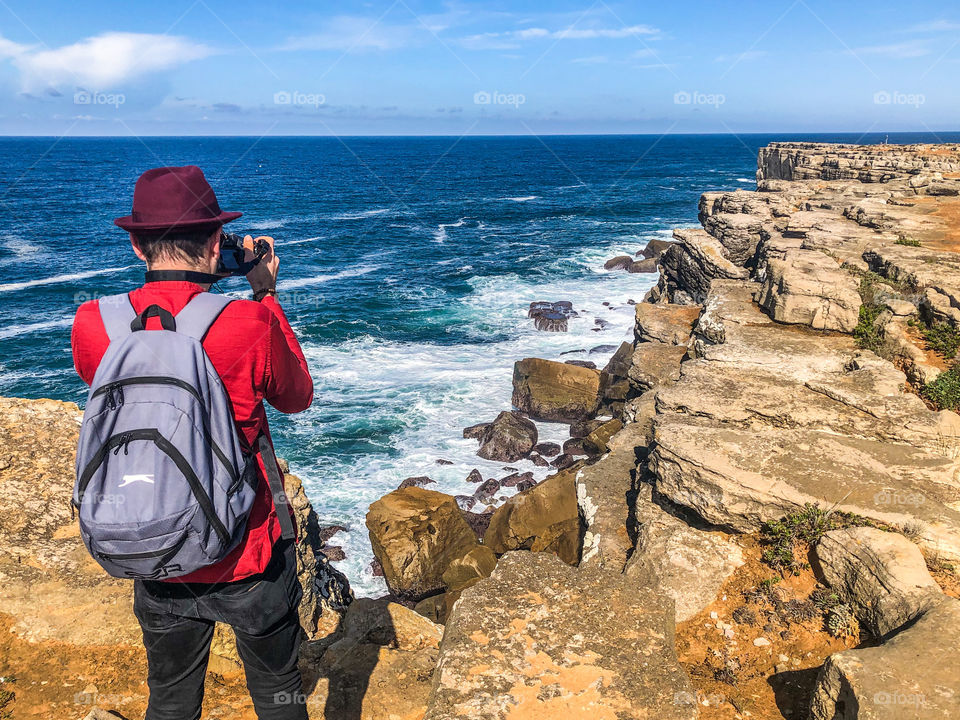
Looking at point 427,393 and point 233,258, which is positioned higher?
point 233,258

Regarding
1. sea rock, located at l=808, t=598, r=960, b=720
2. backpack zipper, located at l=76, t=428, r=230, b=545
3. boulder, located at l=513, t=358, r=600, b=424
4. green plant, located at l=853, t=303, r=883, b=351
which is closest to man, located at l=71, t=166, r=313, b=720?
backpack zipper, located at l=76, t=428, r=230, b=545

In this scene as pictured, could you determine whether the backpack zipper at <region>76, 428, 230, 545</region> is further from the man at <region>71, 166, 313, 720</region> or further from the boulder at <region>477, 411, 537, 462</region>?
the boulder at <region>477, 411, 537, 462</region>

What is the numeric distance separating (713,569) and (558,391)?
14.4 meters

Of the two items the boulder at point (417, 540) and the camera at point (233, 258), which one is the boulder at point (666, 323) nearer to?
the boulder at point (417, 540)

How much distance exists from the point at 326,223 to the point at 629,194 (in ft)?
128

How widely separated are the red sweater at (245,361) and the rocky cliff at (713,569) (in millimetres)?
1891

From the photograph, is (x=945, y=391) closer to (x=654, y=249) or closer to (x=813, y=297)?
(x=813, y=297)

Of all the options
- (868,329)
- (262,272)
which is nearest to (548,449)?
(868,329)

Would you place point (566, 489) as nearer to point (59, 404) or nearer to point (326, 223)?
point (59, 404)

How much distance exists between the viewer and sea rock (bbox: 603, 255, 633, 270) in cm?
3957

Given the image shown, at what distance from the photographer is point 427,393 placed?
888 inches

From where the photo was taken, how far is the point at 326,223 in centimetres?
5888

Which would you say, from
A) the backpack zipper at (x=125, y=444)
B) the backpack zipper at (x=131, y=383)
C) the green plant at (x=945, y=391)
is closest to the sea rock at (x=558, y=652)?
the backpack zipper at (x=125, y=444)

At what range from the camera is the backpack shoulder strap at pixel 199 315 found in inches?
104
